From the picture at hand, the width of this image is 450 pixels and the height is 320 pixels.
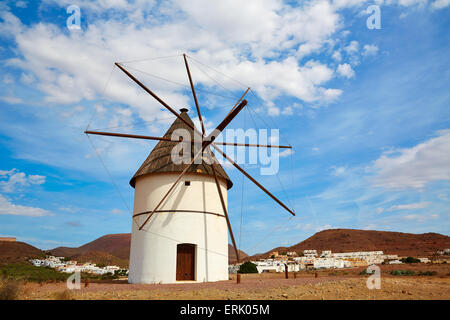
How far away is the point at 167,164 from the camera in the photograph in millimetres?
15664

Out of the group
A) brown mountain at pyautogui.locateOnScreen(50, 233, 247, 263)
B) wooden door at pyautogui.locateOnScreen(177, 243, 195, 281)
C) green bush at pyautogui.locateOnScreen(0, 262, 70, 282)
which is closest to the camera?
wooden door at pyautogui.locateOnScreen(177, 243, 195, 281)

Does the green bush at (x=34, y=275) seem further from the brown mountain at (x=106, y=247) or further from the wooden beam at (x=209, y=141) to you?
the brown mountain at (x=106, y=247)

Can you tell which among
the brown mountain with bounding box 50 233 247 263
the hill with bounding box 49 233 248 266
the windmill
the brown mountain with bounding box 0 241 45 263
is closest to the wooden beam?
the windmill

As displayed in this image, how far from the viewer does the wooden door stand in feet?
48.6

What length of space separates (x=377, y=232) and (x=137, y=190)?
5922 centimetres

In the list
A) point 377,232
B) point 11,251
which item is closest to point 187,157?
point 11,251

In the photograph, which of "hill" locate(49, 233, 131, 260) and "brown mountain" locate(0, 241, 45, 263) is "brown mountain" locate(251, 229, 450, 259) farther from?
"hill" locate(49, 233, 131, 260)

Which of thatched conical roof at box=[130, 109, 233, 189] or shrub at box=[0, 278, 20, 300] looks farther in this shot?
thatched conical roof at box=[130, 109, 233, 189]

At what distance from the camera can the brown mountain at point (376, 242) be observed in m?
52.0

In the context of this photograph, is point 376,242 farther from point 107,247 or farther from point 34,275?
point 107,247

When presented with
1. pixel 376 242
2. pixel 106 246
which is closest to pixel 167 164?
pixel 376 242

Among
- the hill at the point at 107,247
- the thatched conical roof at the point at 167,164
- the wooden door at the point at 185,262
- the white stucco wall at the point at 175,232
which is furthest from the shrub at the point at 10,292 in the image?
the hill at the point at 107,247
